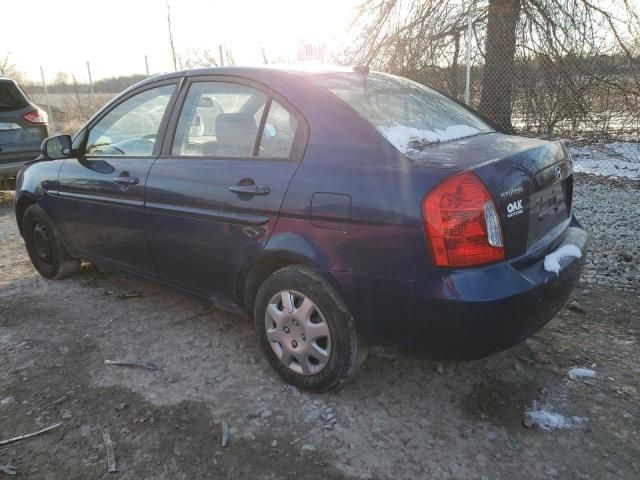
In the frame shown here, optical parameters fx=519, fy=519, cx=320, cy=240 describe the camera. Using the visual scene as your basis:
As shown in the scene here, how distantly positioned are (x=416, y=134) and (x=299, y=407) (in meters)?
1.45

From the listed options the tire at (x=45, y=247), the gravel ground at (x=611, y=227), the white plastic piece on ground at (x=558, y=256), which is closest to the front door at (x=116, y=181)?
the tire at (x=45, y=247)

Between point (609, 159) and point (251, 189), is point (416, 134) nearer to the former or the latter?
point (251, 189)

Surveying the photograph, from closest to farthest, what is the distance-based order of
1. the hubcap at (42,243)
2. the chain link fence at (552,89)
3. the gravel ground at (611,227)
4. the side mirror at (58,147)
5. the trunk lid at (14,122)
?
the side mirror at (58,147)
the gravel ground at (611,227)
the hubcap at (42,243)
the trunk lid at (14,122)
the chain link fence at (552,89)

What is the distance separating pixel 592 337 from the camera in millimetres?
3141

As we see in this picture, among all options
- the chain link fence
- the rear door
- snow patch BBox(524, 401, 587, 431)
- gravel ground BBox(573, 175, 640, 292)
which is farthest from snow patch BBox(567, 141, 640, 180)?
the rear door

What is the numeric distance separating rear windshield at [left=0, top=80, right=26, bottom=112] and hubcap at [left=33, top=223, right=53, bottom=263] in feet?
13.6

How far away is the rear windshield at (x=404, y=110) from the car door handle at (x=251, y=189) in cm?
58

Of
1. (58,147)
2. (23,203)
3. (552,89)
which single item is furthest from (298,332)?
(552,89)

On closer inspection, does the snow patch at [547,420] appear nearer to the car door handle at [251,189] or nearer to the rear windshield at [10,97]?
the car door handle at [251,189]

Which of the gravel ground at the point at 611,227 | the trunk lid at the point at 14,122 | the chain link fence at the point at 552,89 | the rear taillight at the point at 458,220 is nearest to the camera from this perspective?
the rear taillight at the point at 458,220

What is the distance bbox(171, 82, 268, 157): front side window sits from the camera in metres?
2.77

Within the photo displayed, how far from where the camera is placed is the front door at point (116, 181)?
3260 mm

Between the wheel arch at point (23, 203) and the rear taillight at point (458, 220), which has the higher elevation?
the rear taillight at point (458, 220)

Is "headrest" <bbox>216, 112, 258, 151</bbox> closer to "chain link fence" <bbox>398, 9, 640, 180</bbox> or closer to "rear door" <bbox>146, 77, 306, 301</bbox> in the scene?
"rear door" <bbox>146, 77, 306, 301</bbox>
